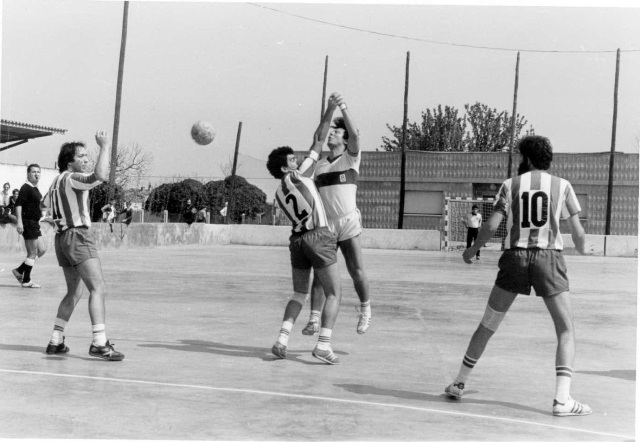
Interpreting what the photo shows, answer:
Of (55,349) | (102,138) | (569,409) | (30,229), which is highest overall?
(102,138)

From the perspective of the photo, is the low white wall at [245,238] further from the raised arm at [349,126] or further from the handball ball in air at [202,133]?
the raised arm at [349,126]

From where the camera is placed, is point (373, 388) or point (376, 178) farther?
point (376, 178)

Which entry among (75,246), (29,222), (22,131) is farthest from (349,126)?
(22,131)

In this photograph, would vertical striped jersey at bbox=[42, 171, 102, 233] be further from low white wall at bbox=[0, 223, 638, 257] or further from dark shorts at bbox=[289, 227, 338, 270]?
low white wall at bbox=[0, 223, 638, 257]

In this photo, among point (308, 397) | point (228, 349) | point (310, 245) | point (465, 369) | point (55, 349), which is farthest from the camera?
point (228, 349)

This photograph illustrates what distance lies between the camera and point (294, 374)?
23.6 ft

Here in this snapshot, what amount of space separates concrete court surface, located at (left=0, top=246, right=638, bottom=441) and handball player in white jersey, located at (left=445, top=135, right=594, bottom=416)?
0.45m

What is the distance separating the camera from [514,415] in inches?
232

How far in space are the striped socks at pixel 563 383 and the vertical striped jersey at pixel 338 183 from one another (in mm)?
3001

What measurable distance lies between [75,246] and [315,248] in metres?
1.91

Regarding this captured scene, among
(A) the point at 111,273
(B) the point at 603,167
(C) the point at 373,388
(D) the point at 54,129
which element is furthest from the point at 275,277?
(B) the point at 603,167

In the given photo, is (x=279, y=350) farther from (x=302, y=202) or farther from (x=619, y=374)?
(x=619, y=374)

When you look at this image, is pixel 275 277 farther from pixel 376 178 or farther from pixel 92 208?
pixel 376 178

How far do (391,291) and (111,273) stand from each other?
554cm
